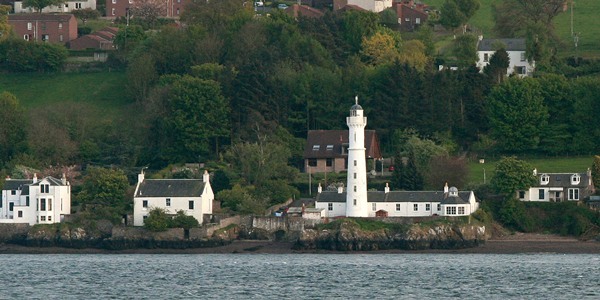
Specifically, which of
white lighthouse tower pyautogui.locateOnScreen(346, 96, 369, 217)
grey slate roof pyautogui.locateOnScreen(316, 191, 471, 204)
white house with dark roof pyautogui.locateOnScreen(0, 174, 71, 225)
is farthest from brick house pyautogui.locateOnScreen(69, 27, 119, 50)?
white lighthouse tower pyautogui.locateOnScreen(346, 96, 369, 217)

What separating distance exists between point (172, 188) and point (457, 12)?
39345mm

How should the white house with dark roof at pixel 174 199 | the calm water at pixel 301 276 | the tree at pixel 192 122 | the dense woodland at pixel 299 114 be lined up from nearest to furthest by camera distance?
the calm water at pixel 301 276 → the white house with dark roof at pixel 174 199 → the dense woodland at pixel 299 114 → the tree at pixel 192 122

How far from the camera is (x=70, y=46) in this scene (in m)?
157

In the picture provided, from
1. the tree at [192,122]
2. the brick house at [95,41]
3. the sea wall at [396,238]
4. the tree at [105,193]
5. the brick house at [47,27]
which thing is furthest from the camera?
the brick house at [47,27]

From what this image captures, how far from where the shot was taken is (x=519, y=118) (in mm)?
127562

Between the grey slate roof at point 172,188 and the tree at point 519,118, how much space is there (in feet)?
69.0

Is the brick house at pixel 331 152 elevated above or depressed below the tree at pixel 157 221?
above

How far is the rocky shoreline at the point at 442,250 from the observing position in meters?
111

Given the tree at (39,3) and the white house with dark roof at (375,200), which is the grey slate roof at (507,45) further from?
the tree at (39,3)

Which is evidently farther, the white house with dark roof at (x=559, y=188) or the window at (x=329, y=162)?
the window at (x=329, y=162)

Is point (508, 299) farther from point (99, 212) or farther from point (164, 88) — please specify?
point (164, 88)

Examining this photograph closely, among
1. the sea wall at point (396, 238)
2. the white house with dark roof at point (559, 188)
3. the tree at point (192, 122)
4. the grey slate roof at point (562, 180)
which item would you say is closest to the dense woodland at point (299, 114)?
the tree at point (192, 122)

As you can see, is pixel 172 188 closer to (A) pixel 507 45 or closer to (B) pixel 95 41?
(A) pixel 507 45

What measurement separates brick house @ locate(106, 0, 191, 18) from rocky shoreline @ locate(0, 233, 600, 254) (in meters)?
54.6
